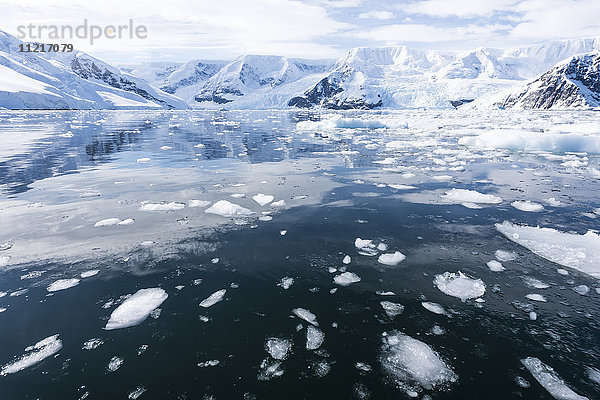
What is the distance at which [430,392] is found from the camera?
3.10 metres

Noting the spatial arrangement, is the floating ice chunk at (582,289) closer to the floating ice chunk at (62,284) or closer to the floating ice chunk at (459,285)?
the floating ice chunk at (459,285)

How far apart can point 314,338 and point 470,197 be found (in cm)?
719

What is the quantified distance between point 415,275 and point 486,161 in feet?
41.2

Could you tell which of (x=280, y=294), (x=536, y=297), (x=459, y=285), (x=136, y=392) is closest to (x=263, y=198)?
(x=280, y=294)

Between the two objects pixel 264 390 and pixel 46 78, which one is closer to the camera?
pixel 264 390

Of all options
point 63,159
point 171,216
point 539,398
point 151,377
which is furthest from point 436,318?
point 63,159

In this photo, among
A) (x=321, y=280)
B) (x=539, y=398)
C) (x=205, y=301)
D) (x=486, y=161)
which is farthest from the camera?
(x=486, y=161)

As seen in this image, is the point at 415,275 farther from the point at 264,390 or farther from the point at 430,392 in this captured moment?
the point at 264,390

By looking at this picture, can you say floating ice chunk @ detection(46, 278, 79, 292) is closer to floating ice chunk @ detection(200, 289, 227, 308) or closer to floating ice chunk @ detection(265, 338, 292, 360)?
floating ice chunk @ detection(200, 289, 227, 308)

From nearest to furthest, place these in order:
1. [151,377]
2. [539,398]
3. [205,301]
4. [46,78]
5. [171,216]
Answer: [539,398] → [151,377] → [205,301] → [171,216] → [46,78]

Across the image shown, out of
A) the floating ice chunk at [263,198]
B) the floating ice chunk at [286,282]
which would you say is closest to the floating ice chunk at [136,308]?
the floating ice chunk at [286,282]

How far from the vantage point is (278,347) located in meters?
3.70

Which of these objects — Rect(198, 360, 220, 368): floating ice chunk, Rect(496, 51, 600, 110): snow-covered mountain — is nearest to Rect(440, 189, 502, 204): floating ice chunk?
Rect(198, 360, 220, 368): floating ice chunk

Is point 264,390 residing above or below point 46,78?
below
